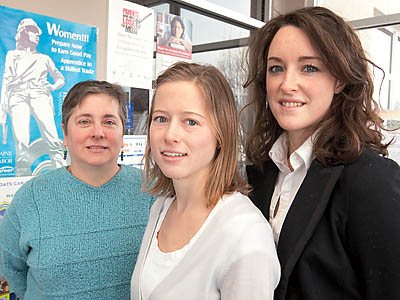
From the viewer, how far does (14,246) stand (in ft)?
3.98

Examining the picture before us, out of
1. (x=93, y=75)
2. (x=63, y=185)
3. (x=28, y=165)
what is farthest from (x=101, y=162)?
(x=93, y=75)

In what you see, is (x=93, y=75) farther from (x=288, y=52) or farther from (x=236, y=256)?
(x=236, y=256)

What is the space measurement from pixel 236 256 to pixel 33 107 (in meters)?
1.00

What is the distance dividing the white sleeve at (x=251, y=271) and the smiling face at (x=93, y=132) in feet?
1.87

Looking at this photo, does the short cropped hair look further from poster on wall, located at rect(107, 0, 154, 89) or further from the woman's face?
the woman's face

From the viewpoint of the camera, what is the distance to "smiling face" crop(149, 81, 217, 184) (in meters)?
0.88

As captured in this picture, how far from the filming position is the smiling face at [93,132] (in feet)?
3.84

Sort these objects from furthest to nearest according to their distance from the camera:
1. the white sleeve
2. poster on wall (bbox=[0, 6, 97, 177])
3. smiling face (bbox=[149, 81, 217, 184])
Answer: poster on wall (bbox=[0, 6, 97, 177]), smiling face (bbox=[149, 81, 217, 184]), the white sleeve

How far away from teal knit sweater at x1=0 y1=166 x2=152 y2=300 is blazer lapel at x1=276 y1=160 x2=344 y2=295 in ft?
1.69

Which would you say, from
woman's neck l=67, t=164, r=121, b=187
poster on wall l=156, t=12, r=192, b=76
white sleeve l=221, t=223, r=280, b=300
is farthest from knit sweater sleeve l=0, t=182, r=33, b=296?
poster on wall l=156, t=12, r=192, b=76

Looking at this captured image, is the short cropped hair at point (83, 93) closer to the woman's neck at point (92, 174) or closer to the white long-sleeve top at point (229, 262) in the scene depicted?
the woman's neck at point (92, 174)

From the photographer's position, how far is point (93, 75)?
1.62 m

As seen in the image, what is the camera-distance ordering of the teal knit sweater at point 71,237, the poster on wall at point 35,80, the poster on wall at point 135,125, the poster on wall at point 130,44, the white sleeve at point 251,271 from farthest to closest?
the poster on wall at point 135,125 < the poster on wall at point 130,44 < the poster on wall at point 35,80 < the teal knit sweater at point 71,237 < the white sleeve at point 251,271

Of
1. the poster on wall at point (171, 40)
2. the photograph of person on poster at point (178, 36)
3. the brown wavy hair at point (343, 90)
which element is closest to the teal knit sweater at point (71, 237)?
the brown wavy hair at point (343, 90)
